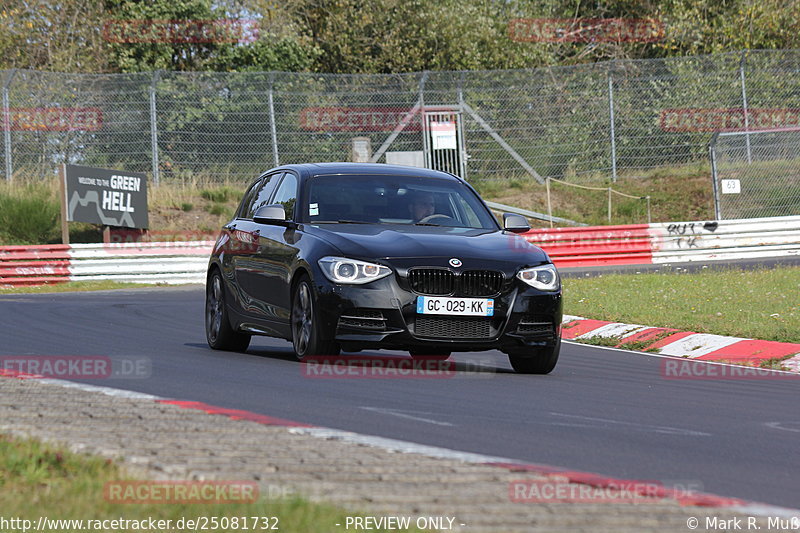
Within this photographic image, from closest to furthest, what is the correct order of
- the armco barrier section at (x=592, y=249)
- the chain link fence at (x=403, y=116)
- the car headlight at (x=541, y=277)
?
the car headlight at (x=541, y=277) < the armco barrier section at (x=592, y=249) < the chain link fence at (x=403, y=116)

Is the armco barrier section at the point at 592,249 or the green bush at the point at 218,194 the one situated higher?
the green bush at the point at 218,194

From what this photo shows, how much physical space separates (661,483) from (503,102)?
26725mm

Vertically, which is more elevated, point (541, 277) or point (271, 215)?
point (271, 215)

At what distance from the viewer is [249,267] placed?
11.7 metres

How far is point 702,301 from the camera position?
16.2 metres

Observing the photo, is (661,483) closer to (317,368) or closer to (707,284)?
(317,368)

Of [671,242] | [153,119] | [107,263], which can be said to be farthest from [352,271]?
[671,242]

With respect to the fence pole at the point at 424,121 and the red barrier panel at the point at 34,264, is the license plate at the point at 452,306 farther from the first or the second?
the fence pole at the point at 424,121

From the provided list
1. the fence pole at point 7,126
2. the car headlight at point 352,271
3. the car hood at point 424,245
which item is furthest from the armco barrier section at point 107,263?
the car headlight at point 352,271

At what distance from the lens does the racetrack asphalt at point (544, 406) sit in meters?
6.18

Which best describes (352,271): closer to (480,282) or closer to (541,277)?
(480,282)

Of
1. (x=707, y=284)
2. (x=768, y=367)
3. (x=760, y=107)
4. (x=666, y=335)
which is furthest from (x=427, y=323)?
(x=760, y=107)

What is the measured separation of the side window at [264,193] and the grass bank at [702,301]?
4462 millimetres

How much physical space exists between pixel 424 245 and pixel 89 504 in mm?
5734
